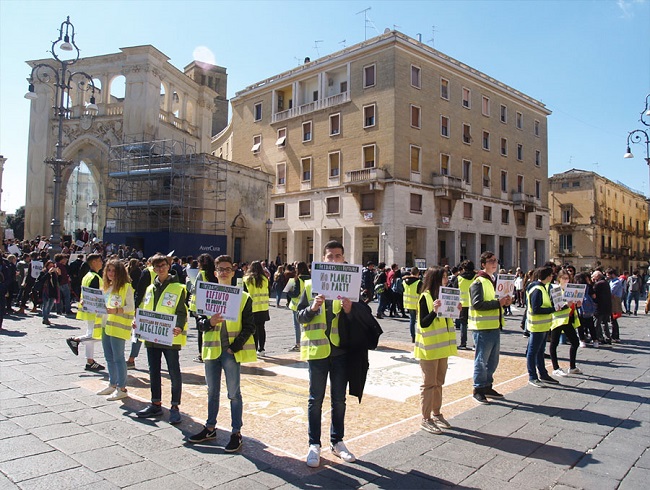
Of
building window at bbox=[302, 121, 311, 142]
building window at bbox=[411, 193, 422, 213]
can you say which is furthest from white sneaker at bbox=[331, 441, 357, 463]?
building window at bbox=[302, 121, 311, 142]

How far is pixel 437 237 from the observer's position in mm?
36562

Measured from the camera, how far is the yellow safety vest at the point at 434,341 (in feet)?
18.0

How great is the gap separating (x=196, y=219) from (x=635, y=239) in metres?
61.9

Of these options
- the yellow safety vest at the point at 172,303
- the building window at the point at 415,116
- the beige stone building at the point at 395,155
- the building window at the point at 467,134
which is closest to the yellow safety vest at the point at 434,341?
the yellow safety vest at the point at 172,303

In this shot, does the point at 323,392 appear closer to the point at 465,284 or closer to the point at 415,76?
the point at 465,284

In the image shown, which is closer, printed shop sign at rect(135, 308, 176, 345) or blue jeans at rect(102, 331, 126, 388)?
printed shop sign at rect(135, 308, 176, 345)

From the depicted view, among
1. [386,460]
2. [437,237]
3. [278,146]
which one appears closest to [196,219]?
[278,146]

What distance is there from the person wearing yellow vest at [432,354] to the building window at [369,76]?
32.4m

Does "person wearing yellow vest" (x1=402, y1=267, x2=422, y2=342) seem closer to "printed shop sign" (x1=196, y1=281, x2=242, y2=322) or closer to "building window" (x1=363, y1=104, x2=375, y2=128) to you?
"printed shop sign" (x1=196, y1=281, x2=242, y2=322)

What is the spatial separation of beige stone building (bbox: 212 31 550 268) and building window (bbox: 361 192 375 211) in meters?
0.07

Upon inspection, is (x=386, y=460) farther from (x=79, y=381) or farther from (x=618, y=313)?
(x=618, y=313)

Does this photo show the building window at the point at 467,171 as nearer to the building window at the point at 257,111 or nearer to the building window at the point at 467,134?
the building window at the point at 467,134

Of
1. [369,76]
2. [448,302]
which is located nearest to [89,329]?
[448,302]

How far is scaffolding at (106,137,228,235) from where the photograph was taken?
1128 inches
